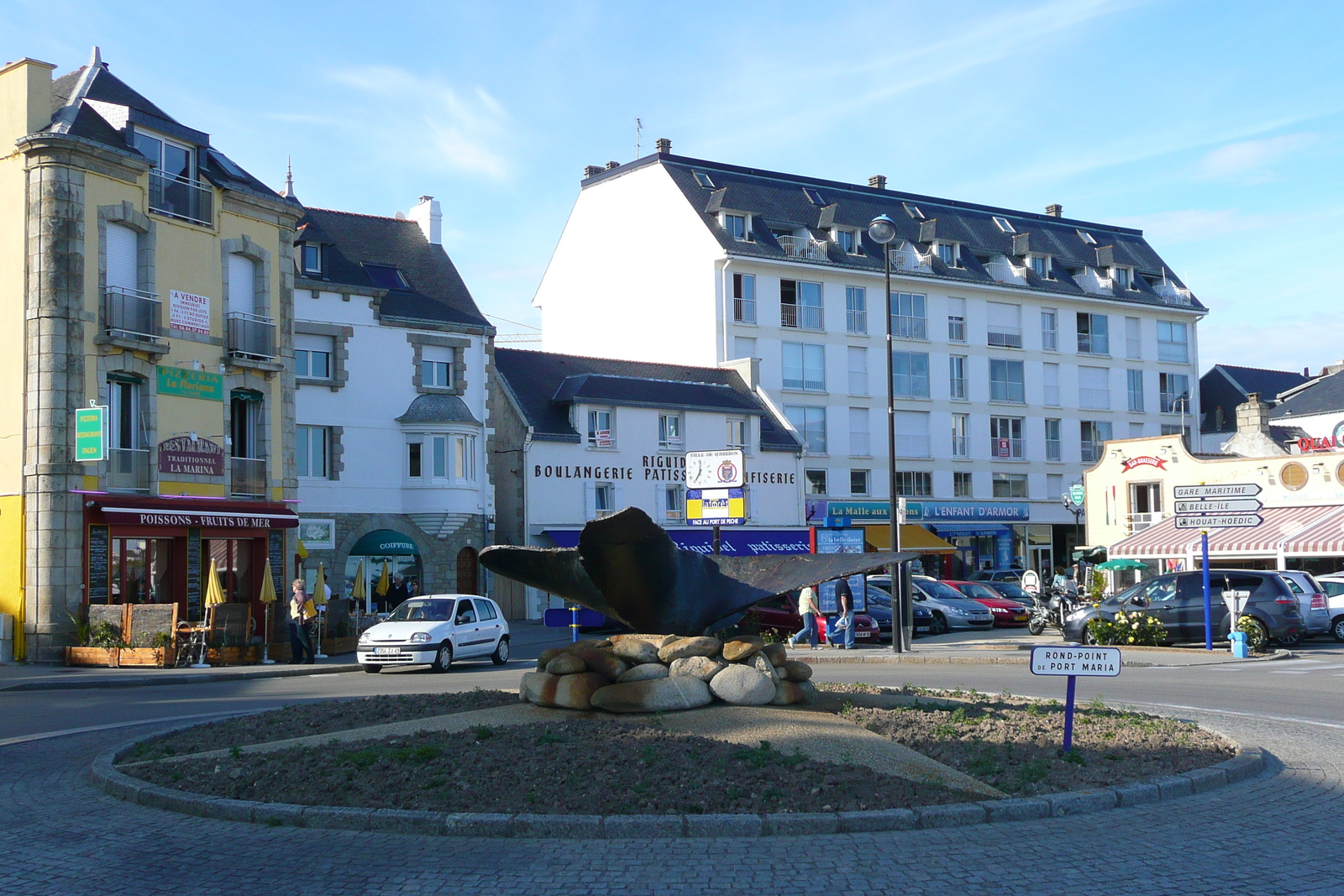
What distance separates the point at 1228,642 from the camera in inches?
1051

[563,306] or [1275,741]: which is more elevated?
[563,306]

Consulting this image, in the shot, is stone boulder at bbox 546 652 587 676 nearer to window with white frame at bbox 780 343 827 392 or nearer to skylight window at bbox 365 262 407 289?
skylight window at bbox 365 262 407 289

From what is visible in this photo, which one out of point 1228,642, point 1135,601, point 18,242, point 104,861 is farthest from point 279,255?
point 104,861

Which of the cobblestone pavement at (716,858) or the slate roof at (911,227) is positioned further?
the slate roof at (911,227)

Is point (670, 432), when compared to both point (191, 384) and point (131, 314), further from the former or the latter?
point (131, 314)

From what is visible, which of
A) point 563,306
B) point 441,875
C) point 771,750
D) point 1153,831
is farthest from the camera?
point 563,306

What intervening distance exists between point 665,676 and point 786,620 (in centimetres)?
2048

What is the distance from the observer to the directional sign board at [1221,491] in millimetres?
25062

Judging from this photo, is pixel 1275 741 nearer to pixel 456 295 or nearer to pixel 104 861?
pixel 104 861

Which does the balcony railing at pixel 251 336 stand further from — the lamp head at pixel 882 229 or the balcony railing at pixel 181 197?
the lamp head at pixel 882 229

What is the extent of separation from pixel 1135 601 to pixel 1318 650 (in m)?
3.61

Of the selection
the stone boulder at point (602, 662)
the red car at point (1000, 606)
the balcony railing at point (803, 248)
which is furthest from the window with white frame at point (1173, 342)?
the stone boulder at point (602, 662)

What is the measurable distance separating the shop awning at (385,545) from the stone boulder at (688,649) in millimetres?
27250

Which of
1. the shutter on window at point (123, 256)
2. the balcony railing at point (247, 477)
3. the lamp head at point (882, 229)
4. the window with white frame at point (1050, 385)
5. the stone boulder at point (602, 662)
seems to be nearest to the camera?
the stone boulder at point (602, 662)
